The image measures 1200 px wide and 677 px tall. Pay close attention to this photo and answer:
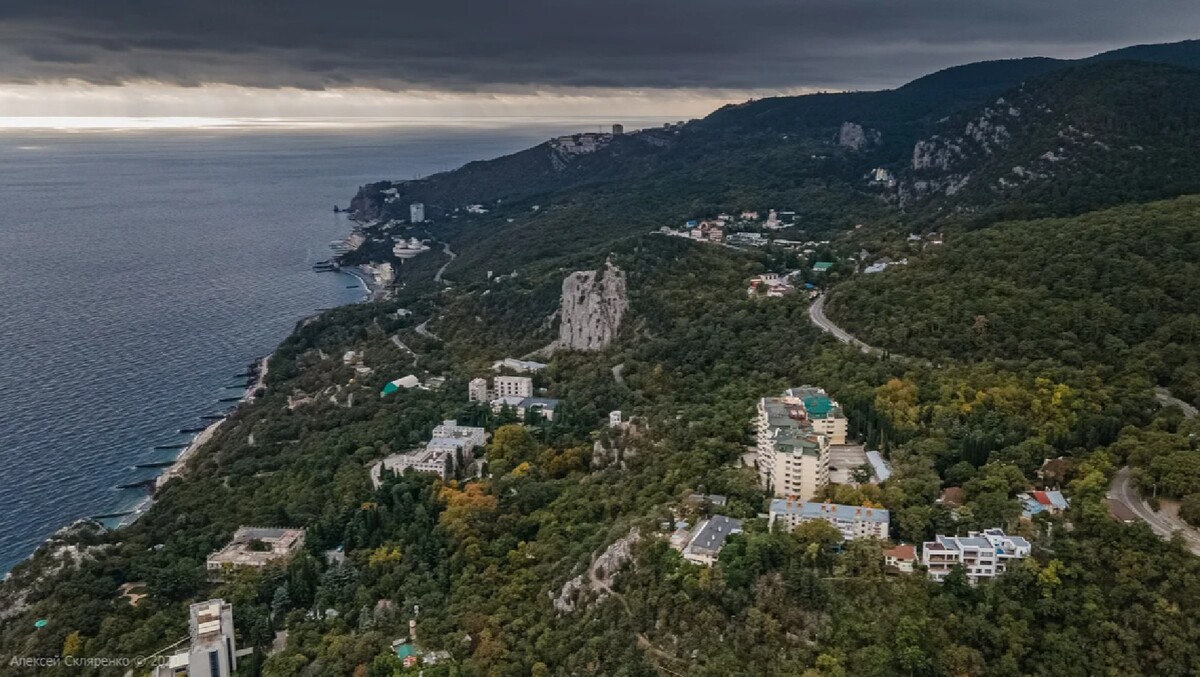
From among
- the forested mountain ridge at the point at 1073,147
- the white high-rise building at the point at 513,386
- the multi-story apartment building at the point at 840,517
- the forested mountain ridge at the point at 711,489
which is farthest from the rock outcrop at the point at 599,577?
the forested mountain ridge at the point at 1073,147

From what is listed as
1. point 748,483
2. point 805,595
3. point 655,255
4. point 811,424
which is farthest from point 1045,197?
point 805,595

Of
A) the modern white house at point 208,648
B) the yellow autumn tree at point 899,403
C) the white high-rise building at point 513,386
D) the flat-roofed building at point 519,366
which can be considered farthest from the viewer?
the flat-roofed building at point 519,366

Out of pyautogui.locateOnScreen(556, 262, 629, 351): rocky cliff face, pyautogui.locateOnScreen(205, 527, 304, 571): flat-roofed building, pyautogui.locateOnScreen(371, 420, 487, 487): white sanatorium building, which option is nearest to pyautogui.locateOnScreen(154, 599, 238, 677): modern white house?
pyautogui.locateOnScreen(205, 527, 304, 571): flat-roofed building

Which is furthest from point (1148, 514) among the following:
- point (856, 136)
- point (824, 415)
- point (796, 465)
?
point (856, 136)

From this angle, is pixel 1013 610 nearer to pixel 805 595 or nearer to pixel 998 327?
pixel 805 595

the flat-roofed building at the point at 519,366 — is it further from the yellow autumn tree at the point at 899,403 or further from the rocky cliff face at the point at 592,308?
the yellow autumn tree at the point at 899,403
